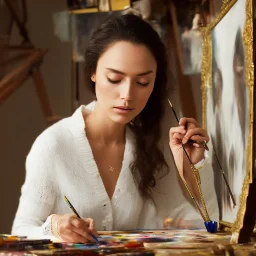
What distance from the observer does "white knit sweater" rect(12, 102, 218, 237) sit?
1083 mm

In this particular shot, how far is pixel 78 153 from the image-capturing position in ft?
3.70

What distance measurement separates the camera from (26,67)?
152 centimetres

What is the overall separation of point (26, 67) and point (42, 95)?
97 millimetres

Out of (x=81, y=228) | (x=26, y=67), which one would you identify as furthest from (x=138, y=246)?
(x=26, y=67)

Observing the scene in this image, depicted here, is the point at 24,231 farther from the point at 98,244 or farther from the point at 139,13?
the point at 139,13

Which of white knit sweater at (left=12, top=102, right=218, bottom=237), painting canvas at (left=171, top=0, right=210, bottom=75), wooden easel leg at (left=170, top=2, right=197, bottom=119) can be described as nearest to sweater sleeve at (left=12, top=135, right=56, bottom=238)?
white knit sweater at (left=12, top=102, right=218, bottom=237)

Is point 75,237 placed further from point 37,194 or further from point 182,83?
point 182,83

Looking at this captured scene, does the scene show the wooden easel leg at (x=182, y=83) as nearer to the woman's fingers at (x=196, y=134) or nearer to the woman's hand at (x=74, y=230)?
the woman's fingers at (x=196, y=134)

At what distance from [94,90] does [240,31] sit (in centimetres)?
36

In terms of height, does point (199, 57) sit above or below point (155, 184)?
above

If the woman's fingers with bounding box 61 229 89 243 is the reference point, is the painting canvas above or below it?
above

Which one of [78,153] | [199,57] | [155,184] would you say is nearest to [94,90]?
[78,153]

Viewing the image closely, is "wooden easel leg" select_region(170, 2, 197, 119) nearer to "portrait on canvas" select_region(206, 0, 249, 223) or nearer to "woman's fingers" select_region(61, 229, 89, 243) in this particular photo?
"portrait on canvas" select_region(206, 0, 249, 223)

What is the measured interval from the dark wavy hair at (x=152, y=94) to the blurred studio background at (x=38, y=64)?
277mm
